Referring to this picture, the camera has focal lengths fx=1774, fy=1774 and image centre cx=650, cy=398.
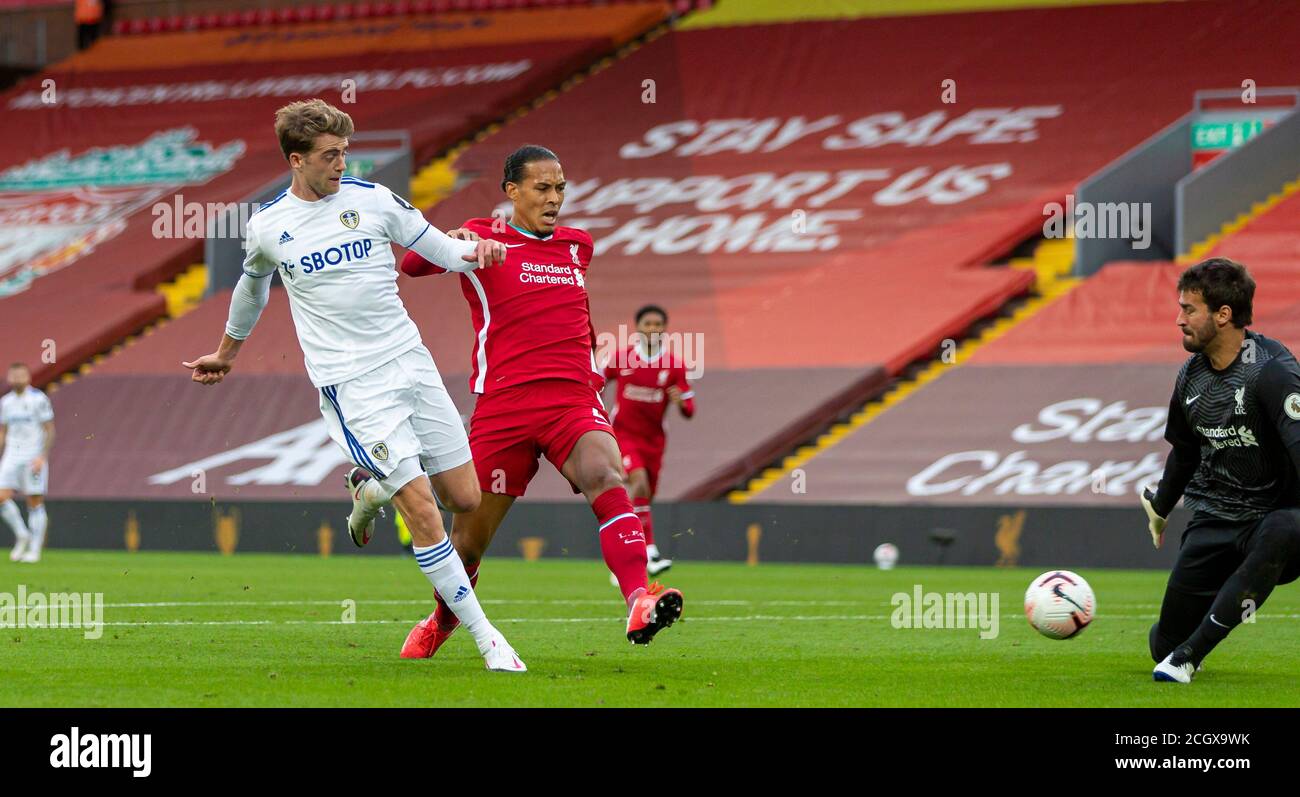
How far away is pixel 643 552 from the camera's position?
7.71 metres

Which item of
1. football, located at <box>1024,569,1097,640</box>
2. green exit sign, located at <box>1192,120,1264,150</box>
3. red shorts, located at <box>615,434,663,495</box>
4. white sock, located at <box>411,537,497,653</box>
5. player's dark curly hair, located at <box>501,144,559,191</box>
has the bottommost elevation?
football, located at <box>1024,569,1097,640</box>

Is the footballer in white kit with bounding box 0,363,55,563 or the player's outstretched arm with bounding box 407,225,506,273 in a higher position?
the player's outstretched arm with bounding box 407,225,506,273

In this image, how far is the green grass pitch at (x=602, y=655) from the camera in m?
6.57

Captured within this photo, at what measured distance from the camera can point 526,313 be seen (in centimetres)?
793

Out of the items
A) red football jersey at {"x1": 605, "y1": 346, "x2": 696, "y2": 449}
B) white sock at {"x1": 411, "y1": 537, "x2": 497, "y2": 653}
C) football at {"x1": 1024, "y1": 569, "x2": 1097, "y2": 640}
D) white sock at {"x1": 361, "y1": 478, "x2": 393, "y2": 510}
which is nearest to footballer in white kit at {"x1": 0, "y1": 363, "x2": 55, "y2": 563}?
red football jersey at {"x1": 605, "y1": 346, "x2": 696, "y2": 449}

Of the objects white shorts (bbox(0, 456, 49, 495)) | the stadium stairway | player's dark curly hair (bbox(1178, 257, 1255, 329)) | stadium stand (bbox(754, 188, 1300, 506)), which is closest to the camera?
player's dark curly hair (bbox(1178, 257, 1255, 329))

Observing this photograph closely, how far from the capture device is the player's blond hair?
7.23 metres

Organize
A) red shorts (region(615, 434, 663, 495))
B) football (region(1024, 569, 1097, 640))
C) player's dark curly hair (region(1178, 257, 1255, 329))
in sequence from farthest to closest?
red shorts (region(615, 434, 663, 495)) → football (region(1024, 569, 1097, 640)) → player's dark curly hair (region(1178, 257, 1255, 329))

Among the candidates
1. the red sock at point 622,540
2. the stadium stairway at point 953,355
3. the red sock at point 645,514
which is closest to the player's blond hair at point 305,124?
the red sock at point 622,540

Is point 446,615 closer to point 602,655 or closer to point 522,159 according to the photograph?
point 602,655

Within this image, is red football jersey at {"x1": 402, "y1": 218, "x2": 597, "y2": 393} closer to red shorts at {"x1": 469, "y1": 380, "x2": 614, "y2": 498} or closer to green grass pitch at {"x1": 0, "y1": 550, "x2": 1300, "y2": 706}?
red shorts at {"x1": 469, "y1": 380, "x2": 614, "y2": 498}

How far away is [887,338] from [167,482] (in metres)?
9.66

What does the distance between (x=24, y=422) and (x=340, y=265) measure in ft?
46.2

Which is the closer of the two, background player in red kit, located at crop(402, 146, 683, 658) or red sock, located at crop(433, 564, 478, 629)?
background player in red kit, located at crop(402, 146, 683, 658)
